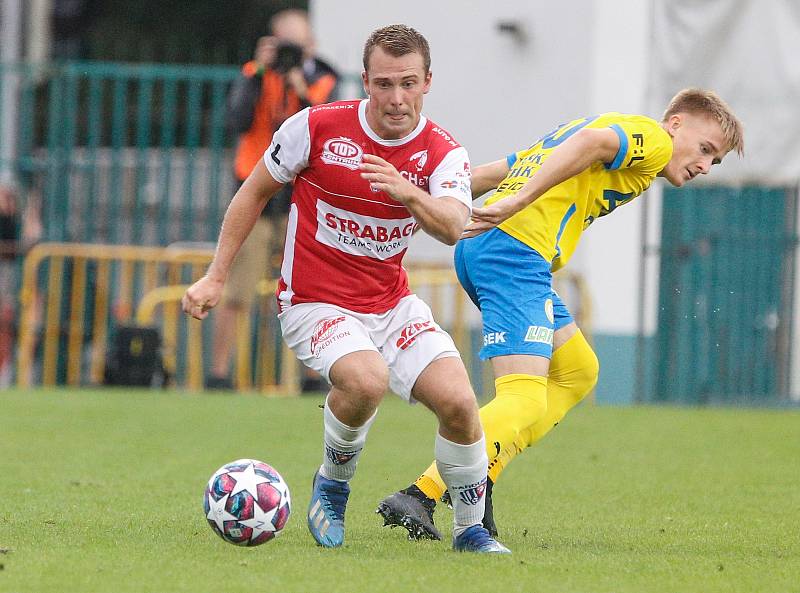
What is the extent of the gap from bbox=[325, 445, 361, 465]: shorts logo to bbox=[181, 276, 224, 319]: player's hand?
675 mm

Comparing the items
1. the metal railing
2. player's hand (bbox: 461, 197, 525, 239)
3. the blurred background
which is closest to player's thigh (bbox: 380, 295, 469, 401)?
player's hand (bbox: 461, 197, 525, 239)

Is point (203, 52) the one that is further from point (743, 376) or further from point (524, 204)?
point (524, 204)

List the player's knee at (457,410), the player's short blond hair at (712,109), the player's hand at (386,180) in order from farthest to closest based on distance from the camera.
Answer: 1. the player's short blond hair at (712,109)
2. the player's knee at (457,410)
3. the player's hand at (386,180)

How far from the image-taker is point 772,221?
1480cm

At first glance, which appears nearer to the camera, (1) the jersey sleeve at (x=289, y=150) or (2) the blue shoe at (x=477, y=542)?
(2) the blue shoe at (x=477, y=542)

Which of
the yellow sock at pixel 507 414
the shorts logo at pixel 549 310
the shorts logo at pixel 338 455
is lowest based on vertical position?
the shorts logo at pixel 338 455

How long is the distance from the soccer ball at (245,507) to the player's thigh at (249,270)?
6.80 m

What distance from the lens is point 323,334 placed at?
5.50 meters

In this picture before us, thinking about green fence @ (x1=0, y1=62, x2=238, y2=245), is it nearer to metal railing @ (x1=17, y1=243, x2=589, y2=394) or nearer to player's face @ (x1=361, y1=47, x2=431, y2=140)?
metal railing @ (x1=17, y1=243, x2=589, y2=394)

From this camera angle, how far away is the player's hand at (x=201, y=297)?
5.50 m

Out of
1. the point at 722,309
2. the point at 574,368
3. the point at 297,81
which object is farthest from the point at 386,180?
the point at 722,309

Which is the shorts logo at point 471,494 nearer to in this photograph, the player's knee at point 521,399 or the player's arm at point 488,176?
the player's knee at point 521,399

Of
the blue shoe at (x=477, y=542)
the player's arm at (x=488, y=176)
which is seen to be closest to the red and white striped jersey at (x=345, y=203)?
the player's arm at (x=488, y=176)

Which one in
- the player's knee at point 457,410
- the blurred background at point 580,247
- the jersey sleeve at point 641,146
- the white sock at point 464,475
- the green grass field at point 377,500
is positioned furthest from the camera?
the blurred background at point 580,247
